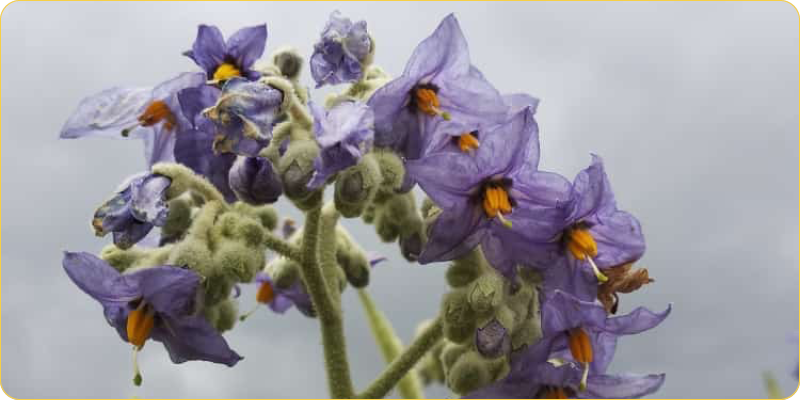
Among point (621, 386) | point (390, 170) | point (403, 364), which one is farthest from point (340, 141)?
point (621, 386)

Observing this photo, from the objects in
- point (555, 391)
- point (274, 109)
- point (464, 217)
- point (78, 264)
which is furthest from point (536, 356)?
point (78, 264)

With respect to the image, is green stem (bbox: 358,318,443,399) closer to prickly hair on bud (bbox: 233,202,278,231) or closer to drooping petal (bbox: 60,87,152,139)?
prickly hair on bud (bbox: 233,202,278,231)

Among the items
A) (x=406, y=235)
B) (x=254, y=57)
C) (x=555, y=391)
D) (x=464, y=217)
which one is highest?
(x=254, y=57)

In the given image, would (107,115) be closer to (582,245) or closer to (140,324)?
(140,324)

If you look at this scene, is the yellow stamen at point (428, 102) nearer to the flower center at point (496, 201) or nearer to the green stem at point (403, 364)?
the flower center at point (496, 201)

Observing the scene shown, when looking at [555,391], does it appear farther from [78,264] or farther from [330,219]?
[78,264]

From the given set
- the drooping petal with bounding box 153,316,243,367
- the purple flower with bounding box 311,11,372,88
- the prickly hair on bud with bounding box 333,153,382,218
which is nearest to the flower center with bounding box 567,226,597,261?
the prickly hair on bud with bounding box 333,153,382,218

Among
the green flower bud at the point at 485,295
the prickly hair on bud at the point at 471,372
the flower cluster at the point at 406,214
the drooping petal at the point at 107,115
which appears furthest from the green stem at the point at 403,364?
the drooping petal at the point at 107,115
